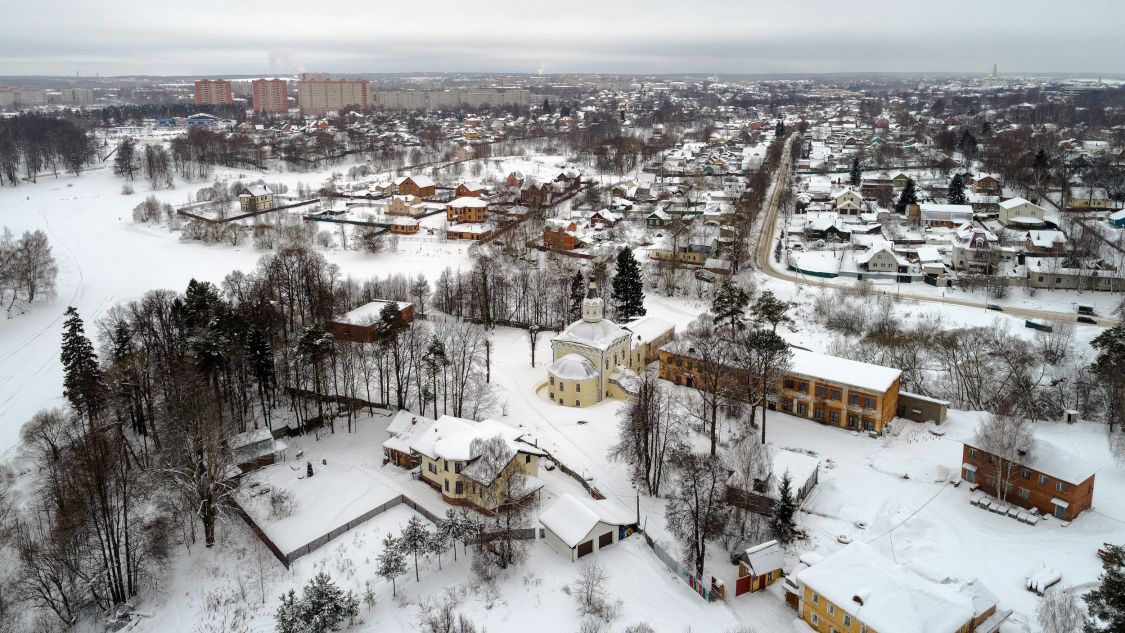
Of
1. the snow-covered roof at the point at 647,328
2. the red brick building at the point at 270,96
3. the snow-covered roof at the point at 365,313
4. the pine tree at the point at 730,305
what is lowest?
A: the snow-covered roof at the point at 647,328

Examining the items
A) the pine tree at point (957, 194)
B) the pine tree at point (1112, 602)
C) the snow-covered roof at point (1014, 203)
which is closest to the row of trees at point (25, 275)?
the pine tree at point (1112, 602)

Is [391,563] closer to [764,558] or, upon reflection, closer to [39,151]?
[764,558]

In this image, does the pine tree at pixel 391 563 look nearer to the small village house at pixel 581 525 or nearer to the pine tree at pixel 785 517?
the small village house at pixel 581 525

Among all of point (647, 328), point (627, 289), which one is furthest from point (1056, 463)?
point (627, 289)

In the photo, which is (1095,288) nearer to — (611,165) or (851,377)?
(851,377)

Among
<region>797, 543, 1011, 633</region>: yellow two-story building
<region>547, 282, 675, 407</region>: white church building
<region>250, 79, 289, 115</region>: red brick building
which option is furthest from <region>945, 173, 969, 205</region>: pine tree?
<region>250, 79, 289, 115</region>: red brick building

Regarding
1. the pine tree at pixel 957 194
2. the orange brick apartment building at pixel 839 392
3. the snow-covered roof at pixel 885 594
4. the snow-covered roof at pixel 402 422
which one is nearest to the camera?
the snow-covered roof at pixel 885 594

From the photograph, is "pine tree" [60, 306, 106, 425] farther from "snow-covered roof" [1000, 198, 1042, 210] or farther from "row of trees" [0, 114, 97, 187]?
"row of trees" [0, 114, 97, 187]

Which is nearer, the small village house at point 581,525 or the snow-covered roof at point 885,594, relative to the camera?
the snow-covered roof at point 885,594
